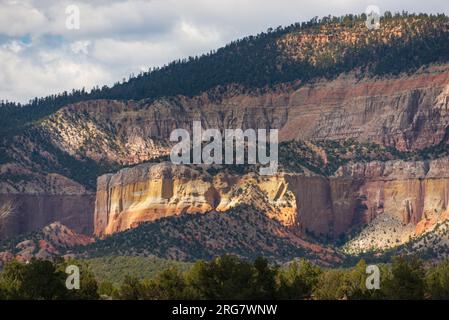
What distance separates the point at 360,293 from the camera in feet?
465

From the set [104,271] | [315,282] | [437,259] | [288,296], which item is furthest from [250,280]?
[437,259]

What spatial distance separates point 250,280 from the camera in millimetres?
139875

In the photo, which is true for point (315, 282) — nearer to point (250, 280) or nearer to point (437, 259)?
Result: point (250, 280)

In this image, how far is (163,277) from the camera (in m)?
144

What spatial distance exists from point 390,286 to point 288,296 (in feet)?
21.5
